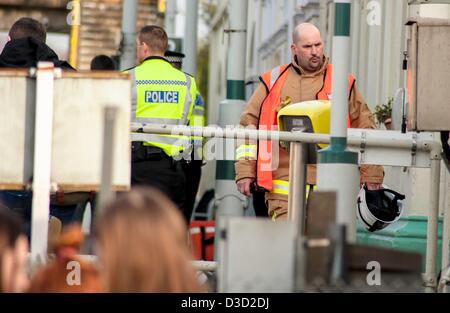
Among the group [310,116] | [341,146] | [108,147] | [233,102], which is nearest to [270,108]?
[310,116]

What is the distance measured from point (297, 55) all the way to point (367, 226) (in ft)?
3.99

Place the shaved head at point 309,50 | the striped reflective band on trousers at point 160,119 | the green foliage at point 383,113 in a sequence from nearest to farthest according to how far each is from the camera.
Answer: the shaved head at point 309,50, the striped reflective band on trousers at point 160,119, the green foliage at point 383,113

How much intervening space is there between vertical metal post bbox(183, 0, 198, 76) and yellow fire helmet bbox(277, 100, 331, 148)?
10.6 meters

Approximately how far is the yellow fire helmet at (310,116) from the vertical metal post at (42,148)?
295 cm

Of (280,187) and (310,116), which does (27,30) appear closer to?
(280,187)

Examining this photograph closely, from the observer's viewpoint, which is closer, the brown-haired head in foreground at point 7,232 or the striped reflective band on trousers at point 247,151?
the brown-haired head in foreground at point 7,232

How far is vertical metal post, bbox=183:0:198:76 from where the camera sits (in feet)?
73.4

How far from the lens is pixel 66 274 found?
6.59 metres

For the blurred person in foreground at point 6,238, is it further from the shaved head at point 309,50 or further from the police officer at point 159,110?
the police officer at point 159,110

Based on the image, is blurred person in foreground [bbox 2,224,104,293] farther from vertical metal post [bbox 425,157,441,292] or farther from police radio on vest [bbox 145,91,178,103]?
police radio on vest [bbox 145,91,178,103]

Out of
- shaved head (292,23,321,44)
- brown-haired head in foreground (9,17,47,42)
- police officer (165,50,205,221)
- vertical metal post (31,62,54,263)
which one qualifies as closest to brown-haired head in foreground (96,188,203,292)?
vertical metal post (31,62,54,263)

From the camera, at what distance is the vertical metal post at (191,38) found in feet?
73.4

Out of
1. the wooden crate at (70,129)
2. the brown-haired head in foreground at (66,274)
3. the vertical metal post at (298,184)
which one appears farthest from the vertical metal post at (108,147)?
the vertical metal post at (298,184)

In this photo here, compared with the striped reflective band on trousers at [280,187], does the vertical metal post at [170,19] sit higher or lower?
higher
